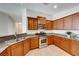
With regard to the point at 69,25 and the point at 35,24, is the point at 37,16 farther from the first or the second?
the point at 69,25

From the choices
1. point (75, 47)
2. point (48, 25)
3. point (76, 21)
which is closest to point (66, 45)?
point (75, 47)

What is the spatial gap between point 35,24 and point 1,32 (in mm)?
1916

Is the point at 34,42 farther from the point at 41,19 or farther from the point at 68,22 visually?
the point at 68,22

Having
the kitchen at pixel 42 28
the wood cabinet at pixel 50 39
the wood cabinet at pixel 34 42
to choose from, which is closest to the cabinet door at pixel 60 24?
the kitchen at pixel 42 28

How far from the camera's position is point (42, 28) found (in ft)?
13.0

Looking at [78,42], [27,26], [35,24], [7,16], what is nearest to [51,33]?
[35,24]

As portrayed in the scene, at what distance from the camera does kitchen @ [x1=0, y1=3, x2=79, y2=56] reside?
7.58 ft

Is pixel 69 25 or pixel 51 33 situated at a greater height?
pixel 69 25

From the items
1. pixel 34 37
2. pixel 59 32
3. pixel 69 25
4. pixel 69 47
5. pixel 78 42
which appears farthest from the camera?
pixel 59 32

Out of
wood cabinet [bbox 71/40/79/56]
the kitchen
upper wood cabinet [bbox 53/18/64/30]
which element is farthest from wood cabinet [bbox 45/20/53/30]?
wood cabinet [bbox 71/40/79/56]

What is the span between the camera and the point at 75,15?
2.95 m

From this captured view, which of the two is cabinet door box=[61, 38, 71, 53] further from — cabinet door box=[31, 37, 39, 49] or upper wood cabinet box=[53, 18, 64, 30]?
cabinet door box=[31, 37, 39, 49]

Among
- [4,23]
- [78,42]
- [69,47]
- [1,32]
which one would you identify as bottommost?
[69,47]

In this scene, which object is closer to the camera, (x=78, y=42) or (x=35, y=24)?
(x=78, y=42)
